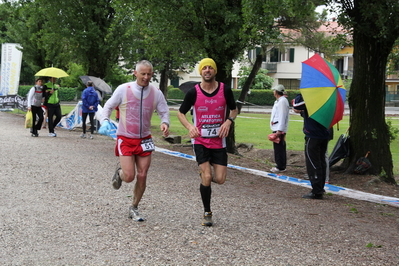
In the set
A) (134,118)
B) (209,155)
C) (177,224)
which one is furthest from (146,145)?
(177,224)

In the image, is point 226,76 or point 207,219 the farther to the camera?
point 226,76

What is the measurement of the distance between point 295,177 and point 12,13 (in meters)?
21.4

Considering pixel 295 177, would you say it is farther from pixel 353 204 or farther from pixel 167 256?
pixel 167 256

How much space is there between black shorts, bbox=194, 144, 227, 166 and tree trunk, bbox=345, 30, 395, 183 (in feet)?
18.5

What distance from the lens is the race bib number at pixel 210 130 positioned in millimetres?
6602

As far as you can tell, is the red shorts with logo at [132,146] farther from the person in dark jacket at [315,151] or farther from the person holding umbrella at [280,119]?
the person holding umbrella at [280,119]

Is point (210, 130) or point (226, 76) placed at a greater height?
point (226, 76)

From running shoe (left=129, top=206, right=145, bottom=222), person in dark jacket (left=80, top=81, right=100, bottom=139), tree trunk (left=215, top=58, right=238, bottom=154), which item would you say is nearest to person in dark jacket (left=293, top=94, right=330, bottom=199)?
running shoe (left=129, top=206, right=145, bottom=222)

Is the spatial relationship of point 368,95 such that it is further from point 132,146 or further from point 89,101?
point 89,101

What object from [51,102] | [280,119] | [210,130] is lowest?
[210,130]

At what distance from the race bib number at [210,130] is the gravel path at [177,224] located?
1.02 meters

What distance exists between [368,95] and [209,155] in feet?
18.9

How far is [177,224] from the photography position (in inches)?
259

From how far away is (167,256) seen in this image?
5266 mm
